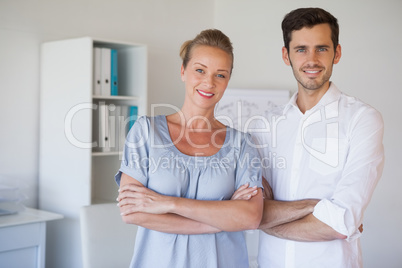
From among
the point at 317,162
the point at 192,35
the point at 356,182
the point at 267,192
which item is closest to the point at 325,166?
the point at 317,162

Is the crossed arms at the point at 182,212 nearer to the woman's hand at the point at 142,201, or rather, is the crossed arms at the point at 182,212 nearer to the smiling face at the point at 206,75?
the woman's hand at the point at 142,201

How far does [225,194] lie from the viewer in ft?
5.86

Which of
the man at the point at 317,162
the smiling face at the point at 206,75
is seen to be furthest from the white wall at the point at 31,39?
the man at the point at 317,162

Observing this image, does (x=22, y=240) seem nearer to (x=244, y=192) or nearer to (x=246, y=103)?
(x=244, y=192)

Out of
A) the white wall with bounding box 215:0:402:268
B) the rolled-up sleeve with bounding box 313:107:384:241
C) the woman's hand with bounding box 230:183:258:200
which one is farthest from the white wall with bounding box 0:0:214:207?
the rolled-up sleeve with bounding box 313:107:384:241

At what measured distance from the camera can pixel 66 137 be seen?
325 centimetres

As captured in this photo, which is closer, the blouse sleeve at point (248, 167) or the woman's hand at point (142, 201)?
the woman's hand at point (142, 201)

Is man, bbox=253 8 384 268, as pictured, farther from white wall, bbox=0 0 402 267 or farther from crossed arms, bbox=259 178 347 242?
white wall, bbox=0 0 402 267

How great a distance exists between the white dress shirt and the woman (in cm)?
20

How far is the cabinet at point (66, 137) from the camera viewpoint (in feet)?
10.4

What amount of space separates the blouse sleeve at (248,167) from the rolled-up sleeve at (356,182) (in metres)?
0.25

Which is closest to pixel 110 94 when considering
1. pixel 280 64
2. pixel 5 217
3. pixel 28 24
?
pixel 28 24

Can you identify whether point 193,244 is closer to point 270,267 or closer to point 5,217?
point 270,267

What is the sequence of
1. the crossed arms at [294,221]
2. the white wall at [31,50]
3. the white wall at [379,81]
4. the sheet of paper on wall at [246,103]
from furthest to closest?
the sheet of paper on wall at [246,103] → the white wall at [379,81] → the white wall at [31,50] → the crossed arms at [294,221]
